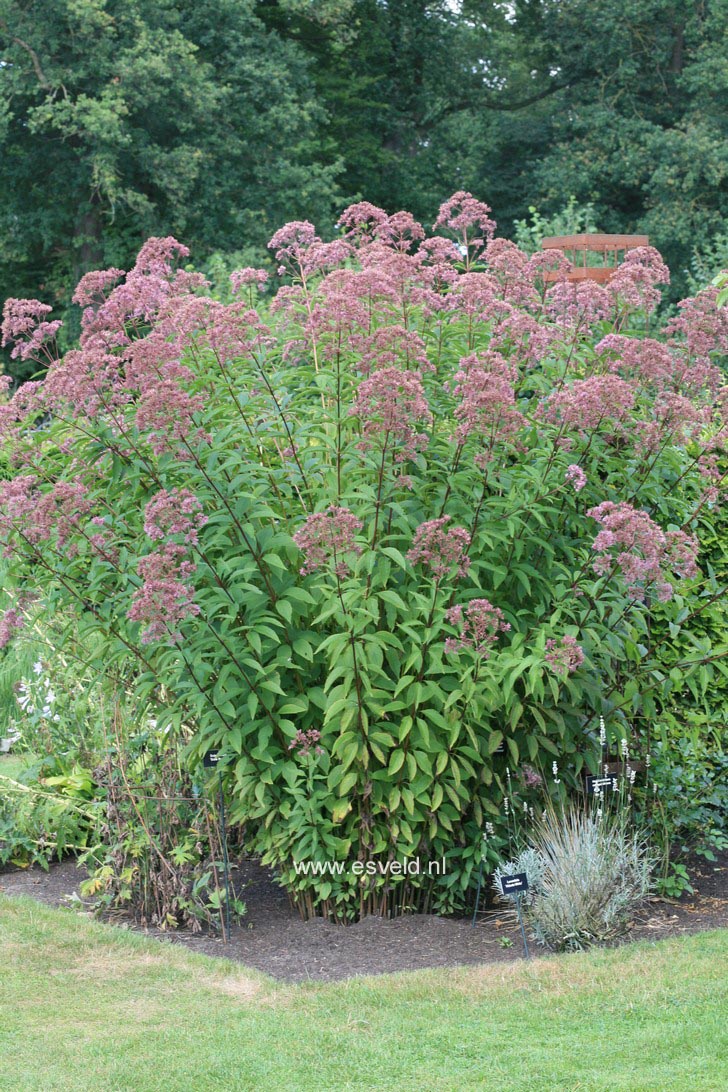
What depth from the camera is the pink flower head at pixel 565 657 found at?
5016mm

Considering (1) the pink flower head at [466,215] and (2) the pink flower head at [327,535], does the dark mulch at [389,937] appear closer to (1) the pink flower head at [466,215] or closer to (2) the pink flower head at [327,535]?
(2) the pink flower head at [327,535]

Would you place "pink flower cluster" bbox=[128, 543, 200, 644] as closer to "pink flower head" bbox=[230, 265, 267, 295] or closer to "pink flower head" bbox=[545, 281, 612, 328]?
"pink flower head" bbox=[230, 265, 267, 295]

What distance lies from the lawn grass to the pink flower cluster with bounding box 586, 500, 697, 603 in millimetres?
1570

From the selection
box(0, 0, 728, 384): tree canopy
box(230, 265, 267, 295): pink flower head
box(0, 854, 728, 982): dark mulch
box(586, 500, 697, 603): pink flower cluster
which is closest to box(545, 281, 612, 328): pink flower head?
box(586, 500, 697, 603): pink flower cluster

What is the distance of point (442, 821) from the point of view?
568cm

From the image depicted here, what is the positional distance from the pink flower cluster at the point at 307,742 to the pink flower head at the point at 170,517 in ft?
3.30

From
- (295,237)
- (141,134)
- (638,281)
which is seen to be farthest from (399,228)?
(141,134)

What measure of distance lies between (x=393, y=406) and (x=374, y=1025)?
7.68ft

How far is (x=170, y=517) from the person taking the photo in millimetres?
5031

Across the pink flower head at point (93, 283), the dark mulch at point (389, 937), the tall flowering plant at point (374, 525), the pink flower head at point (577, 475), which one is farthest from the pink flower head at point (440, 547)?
the pink flower head at point (93, 283)

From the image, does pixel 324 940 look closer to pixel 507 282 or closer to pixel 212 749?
pixel 212 749

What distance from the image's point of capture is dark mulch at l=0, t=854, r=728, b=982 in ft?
18.0

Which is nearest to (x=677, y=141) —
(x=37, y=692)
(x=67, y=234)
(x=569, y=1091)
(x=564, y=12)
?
(x=564, y=12)

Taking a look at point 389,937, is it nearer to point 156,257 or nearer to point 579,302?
point 579,302
